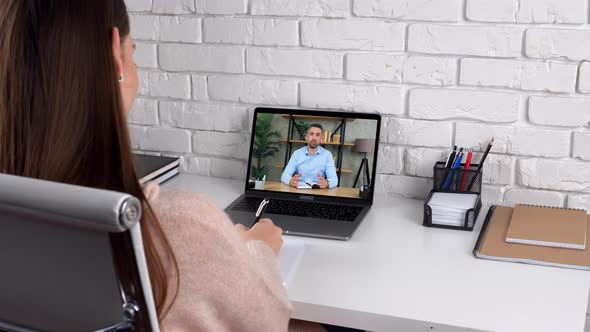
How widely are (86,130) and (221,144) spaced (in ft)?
3.29

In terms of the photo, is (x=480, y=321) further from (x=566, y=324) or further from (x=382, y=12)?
(x=382, y=12)

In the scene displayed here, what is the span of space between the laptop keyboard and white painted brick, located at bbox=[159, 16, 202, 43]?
43 centimetres

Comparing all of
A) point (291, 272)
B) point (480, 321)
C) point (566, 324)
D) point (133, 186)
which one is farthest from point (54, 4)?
point (566, 324)

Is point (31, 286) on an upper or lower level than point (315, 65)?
lower

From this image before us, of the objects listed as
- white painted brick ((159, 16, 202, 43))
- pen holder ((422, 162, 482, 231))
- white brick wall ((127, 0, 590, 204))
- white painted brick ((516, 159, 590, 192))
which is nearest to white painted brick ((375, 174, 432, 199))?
white brick wall ((127, 0, 590, 204))

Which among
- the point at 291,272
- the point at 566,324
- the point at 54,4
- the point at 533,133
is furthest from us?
the point at 533,133

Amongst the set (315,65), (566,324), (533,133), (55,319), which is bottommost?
(566,324)

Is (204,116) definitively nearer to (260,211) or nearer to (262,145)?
(262,145)

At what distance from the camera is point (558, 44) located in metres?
1.49

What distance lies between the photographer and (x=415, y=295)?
1.17 m

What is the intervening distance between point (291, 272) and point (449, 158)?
1.68 ft

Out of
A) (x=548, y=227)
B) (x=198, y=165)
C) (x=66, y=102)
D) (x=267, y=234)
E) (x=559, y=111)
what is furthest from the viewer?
(x=198, y=165)

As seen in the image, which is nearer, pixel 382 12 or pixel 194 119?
pixel 382 12

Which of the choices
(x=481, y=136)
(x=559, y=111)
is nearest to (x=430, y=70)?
(x=481, y=136)
